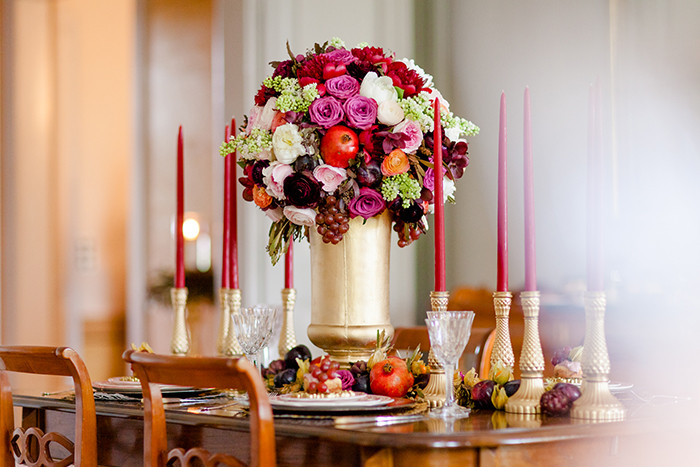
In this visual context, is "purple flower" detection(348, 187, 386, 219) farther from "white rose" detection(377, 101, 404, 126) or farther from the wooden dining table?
the wooden dining table

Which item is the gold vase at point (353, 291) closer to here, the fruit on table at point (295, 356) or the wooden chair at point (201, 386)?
the fruit on table at point (295, 356)

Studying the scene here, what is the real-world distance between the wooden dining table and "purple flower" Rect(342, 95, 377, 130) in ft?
1.82

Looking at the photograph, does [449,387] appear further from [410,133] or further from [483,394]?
[410,133]

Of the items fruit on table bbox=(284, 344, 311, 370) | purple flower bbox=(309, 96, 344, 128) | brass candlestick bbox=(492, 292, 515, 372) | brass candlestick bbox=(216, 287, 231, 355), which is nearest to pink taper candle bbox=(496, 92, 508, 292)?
brass candlestick bbox=(492, 292, 515, 372)

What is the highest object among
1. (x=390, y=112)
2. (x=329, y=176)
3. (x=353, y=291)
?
(x=390, y=112)

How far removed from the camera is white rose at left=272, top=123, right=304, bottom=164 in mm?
1748

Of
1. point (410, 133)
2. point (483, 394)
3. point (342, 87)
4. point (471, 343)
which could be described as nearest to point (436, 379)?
point (483, 394)

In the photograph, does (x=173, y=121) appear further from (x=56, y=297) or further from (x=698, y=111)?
(x=698, y=111)

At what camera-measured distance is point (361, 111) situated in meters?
1.73

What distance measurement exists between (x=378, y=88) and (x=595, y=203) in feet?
1.78

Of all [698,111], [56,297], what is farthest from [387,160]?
[56,297]

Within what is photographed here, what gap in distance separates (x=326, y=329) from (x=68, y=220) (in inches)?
166

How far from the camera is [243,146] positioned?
73.0 inches

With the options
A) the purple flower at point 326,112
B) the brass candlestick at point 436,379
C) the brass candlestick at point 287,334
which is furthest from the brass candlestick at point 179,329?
the brass candlestick at point 436,379
